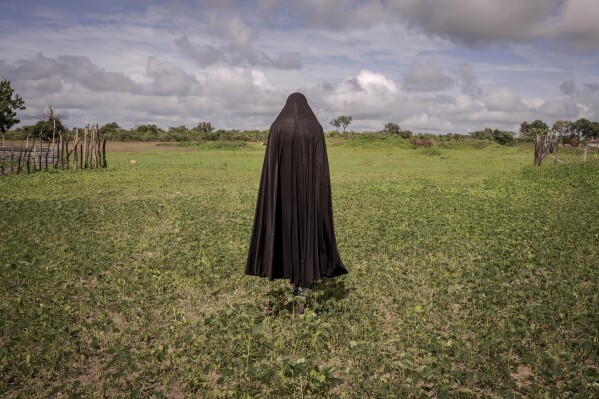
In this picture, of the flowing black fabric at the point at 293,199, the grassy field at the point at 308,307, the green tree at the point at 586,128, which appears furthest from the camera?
the green tree at the point at 586,128

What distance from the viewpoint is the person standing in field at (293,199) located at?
657cm

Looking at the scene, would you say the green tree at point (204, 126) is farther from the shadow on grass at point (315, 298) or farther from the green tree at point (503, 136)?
the shadow on grass at point (315, 298)

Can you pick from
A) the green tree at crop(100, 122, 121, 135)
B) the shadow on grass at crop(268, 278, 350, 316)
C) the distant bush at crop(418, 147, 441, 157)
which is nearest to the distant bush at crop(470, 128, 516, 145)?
the distant bush at crop(418, 147, 441, 157)

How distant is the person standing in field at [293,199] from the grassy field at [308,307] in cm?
47

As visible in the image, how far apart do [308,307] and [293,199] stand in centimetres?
149

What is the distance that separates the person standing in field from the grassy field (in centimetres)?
47

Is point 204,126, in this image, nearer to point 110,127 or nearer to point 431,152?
point 110,127

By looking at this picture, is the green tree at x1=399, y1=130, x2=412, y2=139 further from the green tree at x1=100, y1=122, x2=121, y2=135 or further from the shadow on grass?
the shadow on grass

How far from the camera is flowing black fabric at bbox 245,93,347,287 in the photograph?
657 cm

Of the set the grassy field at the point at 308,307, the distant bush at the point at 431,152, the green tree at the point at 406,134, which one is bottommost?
the grassy field at the point at 308,307

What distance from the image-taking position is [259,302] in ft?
23.8

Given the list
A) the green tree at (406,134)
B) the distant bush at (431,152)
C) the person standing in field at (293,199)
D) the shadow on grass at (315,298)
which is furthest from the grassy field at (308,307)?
the green tree at (406,134)

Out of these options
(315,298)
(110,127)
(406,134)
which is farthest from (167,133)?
(315,298)

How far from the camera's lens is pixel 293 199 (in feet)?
21.6
